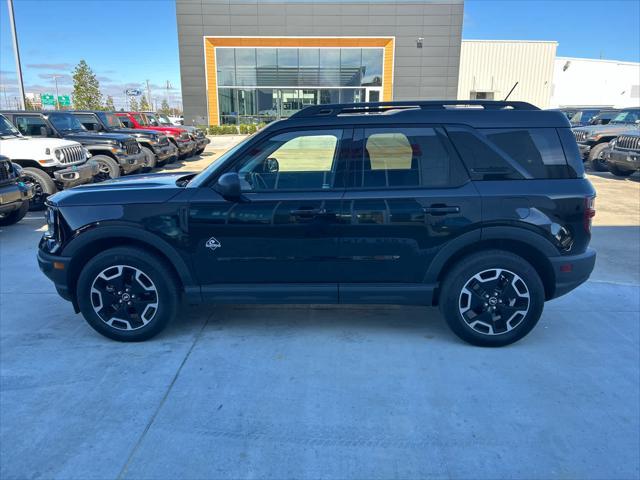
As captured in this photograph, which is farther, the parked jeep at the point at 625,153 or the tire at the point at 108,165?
the parked jeep at the point at 625,153

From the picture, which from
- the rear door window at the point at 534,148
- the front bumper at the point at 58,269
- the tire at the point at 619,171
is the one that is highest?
the rear door window at the point at 534,148

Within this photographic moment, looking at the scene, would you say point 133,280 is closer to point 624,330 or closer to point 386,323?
point 386,323

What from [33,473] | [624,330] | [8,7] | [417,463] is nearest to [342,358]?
[417,463]

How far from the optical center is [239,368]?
11.5ft

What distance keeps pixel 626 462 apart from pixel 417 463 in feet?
3.71

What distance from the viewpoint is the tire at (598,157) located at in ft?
51.1

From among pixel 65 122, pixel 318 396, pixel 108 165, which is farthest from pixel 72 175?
pixel 318 396

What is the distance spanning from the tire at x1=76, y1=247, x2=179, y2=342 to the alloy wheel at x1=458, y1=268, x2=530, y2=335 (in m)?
2.35

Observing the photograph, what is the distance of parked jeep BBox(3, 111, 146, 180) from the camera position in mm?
11262

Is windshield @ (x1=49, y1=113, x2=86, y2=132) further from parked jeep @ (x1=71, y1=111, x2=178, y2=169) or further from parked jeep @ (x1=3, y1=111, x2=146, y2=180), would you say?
parked jeep @ (x1=71, y1=111, x2=178, y2=169)

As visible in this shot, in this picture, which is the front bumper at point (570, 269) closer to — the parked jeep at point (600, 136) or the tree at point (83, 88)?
the parked jeep at point (600, 136)

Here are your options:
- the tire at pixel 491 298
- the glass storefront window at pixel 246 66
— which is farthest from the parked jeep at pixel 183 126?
the tire at pixel 491 298

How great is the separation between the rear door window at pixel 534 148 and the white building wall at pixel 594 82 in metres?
46.9

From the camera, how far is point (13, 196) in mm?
7344
